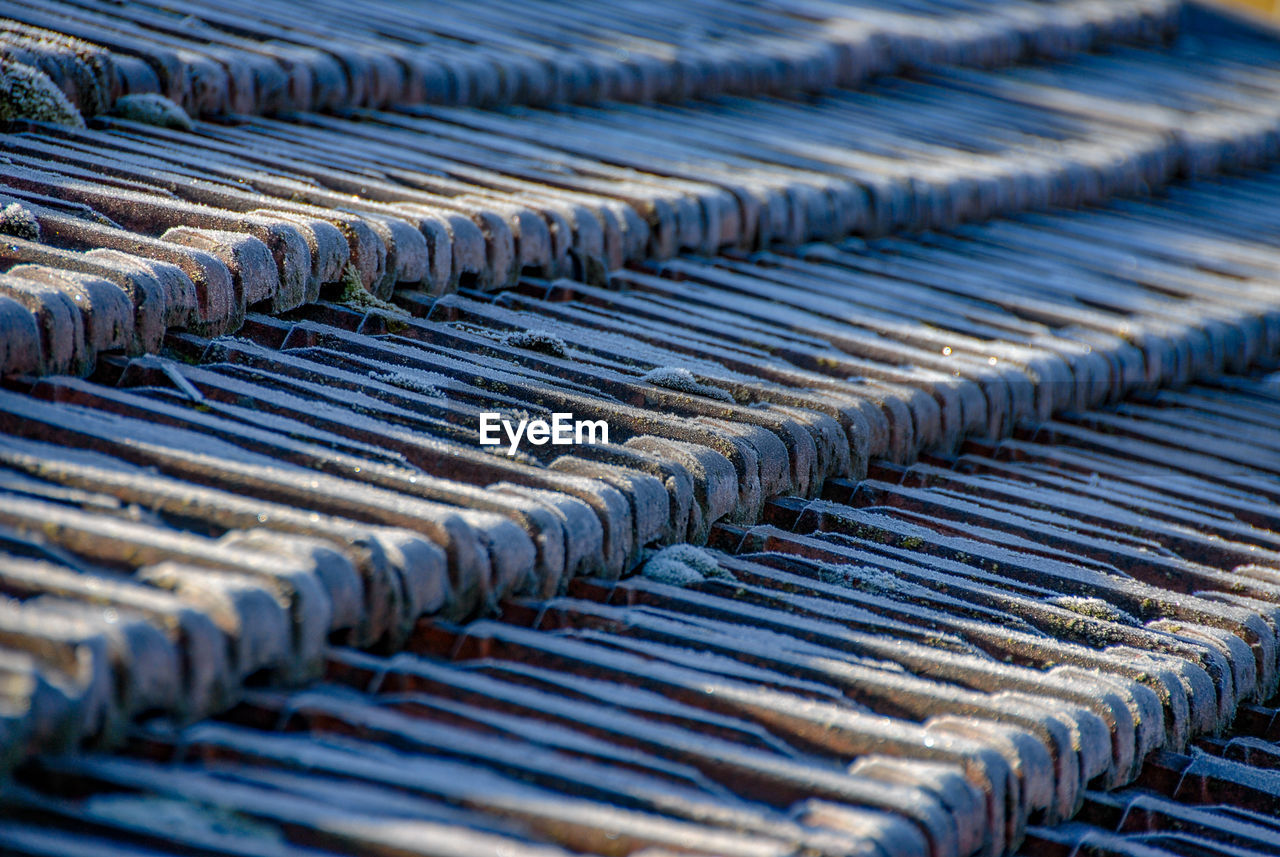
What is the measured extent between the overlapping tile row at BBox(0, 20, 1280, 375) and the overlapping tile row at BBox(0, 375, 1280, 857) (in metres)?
0.49

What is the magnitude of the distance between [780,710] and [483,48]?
10.1ft

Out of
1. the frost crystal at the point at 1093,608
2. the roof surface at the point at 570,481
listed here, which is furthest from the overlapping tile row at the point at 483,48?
the frost crystal at the point at 1093,608

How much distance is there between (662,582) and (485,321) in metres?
0.84

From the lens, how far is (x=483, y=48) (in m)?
4.12

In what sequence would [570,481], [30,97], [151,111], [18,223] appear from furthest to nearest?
[151,111]
[30,97]
[18,223]
[570,481]

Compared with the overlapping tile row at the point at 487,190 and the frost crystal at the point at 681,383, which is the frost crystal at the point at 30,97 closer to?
the overlapping tile row at the point at 487,190

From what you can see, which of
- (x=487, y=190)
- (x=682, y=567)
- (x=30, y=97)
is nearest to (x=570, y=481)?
(x=682, y=567)

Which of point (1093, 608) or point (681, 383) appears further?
point (681, 383)

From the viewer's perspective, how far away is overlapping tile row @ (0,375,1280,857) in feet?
3.96

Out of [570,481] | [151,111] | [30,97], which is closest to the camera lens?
[570,481]

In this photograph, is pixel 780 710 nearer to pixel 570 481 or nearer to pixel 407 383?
pixel 570 481

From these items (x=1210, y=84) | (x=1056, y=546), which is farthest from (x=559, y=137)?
(x=1210, y=84)

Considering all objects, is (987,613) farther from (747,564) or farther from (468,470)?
(468,470)

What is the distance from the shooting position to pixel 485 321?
248 cm
